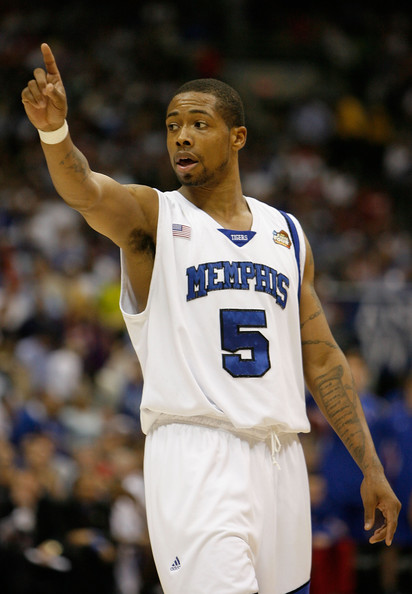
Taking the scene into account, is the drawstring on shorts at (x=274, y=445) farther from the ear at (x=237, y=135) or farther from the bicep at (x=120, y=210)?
the ear at (x=237, y=135)

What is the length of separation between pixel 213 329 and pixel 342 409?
830mm

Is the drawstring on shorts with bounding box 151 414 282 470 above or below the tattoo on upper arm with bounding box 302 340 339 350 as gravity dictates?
below

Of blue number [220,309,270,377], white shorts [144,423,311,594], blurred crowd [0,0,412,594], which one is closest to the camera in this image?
white shorts [144,423,311,594]

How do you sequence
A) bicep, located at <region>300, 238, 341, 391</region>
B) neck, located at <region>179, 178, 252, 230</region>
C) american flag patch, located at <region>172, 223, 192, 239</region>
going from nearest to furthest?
american flag patch, located at <region>172, 223, 192, 239</region> < neck, located at <region>179, 178, 252, 230</region> < bicep, located at <region>300, 238, 341, 391</region>

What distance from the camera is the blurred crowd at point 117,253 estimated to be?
8.38 meters

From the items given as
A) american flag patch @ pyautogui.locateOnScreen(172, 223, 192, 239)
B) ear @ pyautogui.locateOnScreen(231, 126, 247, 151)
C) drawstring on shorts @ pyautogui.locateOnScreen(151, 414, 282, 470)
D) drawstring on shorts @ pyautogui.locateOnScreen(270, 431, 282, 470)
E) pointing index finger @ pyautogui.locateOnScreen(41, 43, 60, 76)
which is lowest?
drawstring on shorts @ pyautogui.locateOnScreen(270, 431, 282, 470)

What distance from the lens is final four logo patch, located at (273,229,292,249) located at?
4504mm

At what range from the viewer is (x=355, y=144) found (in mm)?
18172

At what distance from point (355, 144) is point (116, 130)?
15.5 feet

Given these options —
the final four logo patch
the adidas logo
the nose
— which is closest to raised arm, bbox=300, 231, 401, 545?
the final four logo patch

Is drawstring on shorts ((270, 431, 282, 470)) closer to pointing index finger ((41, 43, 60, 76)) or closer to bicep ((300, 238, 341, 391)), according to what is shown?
bicep ((300, 238, 341, 391))

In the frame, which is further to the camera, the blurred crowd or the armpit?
the blurred crowd

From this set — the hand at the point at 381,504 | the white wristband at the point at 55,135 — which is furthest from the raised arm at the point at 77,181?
the hand at the point at 381,504

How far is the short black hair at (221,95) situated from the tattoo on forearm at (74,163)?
69 cm
